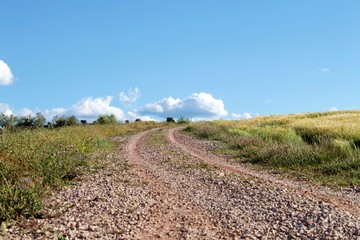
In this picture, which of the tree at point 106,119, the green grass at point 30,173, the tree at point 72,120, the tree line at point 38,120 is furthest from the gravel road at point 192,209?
the tree at point 106,119

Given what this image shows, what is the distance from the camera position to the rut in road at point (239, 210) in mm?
8711

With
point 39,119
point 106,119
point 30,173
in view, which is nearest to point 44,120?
point 39,119

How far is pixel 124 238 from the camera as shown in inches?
324

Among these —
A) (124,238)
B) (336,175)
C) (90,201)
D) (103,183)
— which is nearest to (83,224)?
(124,238)

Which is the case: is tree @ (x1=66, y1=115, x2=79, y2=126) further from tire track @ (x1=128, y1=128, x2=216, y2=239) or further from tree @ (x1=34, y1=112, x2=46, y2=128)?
tire track @ (x1=128, y1=128, x2=216, y2=239)

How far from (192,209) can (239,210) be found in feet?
3.78

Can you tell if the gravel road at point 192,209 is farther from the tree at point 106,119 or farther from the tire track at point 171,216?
the tree at point 106,119

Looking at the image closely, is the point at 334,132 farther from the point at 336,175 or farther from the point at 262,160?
the point at 336,175

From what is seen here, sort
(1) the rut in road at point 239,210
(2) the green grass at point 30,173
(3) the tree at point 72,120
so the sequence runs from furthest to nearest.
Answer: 1. (3) the tree at point 72,120
2. (2) the green grass at point 30,173
3. (1) the rut in road at point 239,210

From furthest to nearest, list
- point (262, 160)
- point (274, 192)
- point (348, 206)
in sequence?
point (262, 160), point (274, 192), point (348, 206)

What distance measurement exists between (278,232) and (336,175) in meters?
8.38

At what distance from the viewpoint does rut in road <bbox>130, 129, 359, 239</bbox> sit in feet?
28.6

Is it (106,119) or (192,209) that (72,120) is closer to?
(106,119)

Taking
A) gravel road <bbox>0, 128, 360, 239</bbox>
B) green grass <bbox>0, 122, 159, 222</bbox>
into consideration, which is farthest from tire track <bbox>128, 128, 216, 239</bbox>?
green grass <bbox>0, 122, 159, 222</bbox>
